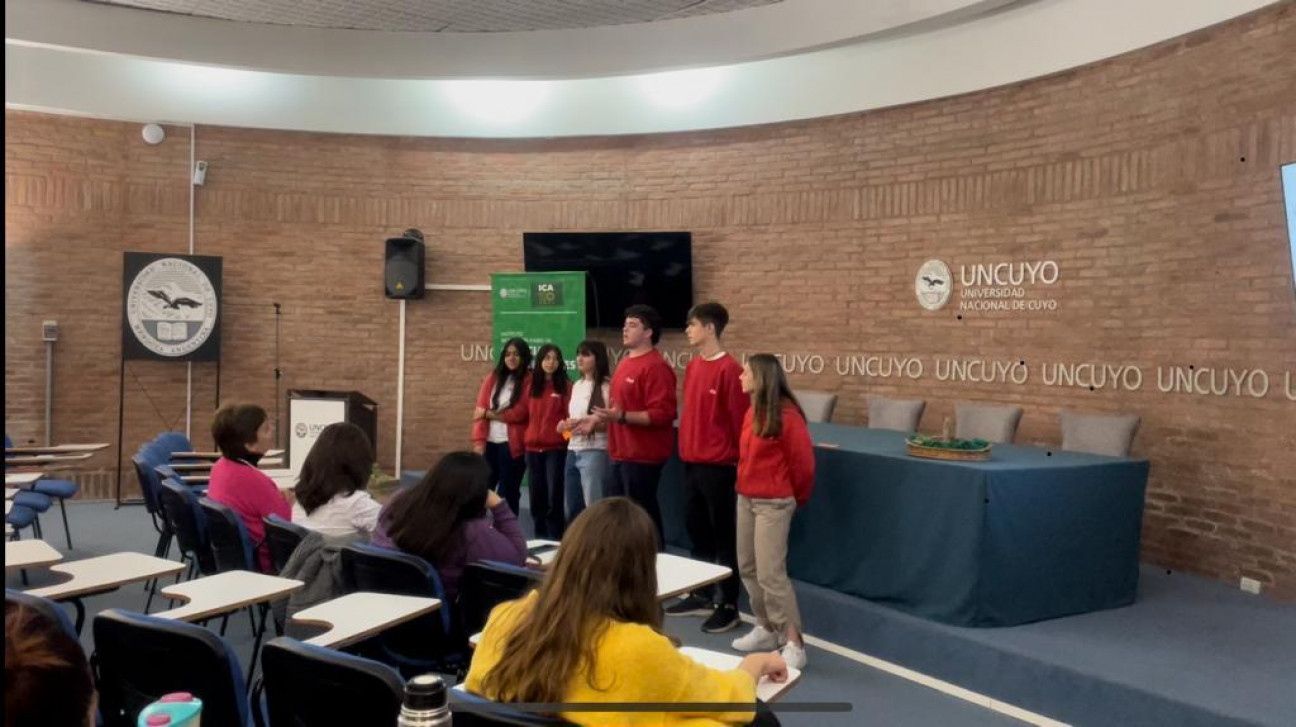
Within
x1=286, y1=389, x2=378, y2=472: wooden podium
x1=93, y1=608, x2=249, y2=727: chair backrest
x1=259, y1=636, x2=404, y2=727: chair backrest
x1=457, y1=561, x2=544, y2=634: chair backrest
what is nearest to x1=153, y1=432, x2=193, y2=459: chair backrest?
x1=286, y1=389, x2=378, y2=472: wooden podium

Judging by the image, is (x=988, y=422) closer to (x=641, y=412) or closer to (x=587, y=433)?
(x=641, y=412)

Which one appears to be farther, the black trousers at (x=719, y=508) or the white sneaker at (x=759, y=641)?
the black trousers at (x=719, y=508)

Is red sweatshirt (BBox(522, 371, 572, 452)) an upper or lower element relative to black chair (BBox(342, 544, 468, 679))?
upper

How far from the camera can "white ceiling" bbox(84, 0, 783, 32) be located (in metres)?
8.69

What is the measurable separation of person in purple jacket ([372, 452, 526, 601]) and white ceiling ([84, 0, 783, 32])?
19.8 feet

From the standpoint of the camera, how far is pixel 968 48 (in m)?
7.58

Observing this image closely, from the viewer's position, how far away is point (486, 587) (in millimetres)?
3562

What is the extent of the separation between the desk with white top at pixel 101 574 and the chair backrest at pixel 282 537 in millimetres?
380

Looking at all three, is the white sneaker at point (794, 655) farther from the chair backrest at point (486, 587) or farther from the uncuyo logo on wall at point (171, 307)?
the uncuyo logo on wall at point (171, 307)

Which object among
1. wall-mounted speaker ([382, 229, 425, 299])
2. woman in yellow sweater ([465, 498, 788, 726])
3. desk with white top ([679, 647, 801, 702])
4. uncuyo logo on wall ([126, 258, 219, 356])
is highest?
wall-mounted speaker ([382, 229, 425, 299])

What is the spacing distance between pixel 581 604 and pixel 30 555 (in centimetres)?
278

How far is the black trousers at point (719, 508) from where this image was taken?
210 inches

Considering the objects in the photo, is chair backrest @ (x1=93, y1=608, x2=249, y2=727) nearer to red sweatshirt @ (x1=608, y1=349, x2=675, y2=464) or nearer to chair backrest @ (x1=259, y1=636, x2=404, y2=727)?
chair backrest @ (x1=259, y1=636, x2=404, y2=727)

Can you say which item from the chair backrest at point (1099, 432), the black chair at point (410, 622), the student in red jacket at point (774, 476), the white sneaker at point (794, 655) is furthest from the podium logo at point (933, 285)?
the black chair at point (410, 622)
